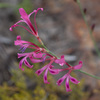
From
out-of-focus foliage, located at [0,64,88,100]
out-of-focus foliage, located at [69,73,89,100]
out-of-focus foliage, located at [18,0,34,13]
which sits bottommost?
out-of-focus foliage, located at [69,73,89,100]

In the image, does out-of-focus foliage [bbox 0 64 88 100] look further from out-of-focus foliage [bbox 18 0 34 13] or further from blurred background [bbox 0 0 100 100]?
out-of-focus foliage [bbox 18 0 34 13]

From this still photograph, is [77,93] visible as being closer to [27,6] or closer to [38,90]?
[38,90]

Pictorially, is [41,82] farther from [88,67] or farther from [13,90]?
[88,67]

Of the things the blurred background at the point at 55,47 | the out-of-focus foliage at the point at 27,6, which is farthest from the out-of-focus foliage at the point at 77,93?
the out-of-focus foliage at the point at 27,6

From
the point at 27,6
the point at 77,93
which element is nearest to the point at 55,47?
the point at 27,6

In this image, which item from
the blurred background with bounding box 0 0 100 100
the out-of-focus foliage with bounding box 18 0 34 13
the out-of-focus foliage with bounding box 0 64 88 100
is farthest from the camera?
the out-of-focus foliage with bounding box 18 0 34 13

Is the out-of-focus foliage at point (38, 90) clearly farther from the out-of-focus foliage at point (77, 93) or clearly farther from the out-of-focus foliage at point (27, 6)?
the out-of-focus foliage at point (27, 6)

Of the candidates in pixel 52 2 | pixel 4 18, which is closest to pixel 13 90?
pixel 4 18

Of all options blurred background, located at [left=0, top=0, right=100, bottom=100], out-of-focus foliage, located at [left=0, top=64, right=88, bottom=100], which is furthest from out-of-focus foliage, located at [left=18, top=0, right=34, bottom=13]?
out-of-focus foliage, located at [left=0, top=64, right=88, bottom=100]
